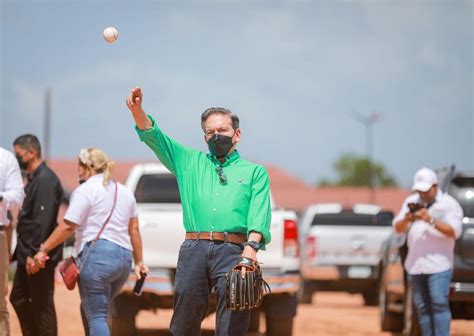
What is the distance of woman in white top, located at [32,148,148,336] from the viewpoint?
10.3 meters

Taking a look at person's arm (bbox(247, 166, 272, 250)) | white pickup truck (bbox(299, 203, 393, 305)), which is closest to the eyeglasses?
person's arm (bbox(247, 166, 272, 250))

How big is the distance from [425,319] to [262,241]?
4638 millimetres

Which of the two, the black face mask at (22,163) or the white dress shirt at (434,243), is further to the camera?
the white dress shirt at (434,243)

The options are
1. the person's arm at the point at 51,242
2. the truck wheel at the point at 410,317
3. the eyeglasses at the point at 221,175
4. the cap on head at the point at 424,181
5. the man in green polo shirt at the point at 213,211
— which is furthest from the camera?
the truck wheel at the point at 410,317

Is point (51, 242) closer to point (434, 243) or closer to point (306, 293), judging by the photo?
point (434, 243)

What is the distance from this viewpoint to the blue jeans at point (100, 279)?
1023 centimetres

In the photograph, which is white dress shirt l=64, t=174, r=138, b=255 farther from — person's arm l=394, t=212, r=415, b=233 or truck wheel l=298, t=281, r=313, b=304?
truck wheel l=298, t=281, r=313, b=304

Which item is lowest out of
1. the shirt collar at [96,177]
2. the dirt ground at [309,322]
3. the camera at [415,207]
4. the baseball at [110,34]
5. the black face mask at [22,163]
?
the dirt ground at [309,322]

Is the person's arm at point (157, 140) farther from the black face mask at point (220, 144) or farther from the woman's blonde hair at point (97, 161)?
the woman's blonde hair at point (97, 161)

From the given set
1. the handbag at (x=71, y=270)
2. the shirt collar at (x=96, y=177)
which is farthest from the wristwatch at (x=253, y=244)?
the shirt collar at (x=96, y=177)

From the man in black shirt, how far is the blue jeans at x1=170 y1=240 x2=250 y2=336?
3538mm

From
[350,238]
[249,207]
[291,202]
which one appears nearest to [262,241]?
[249,207]

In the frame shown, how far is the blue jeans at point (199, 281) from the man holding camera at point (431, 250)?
4.53 meters

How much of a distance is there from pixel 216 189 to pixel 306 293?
55.4 feet
